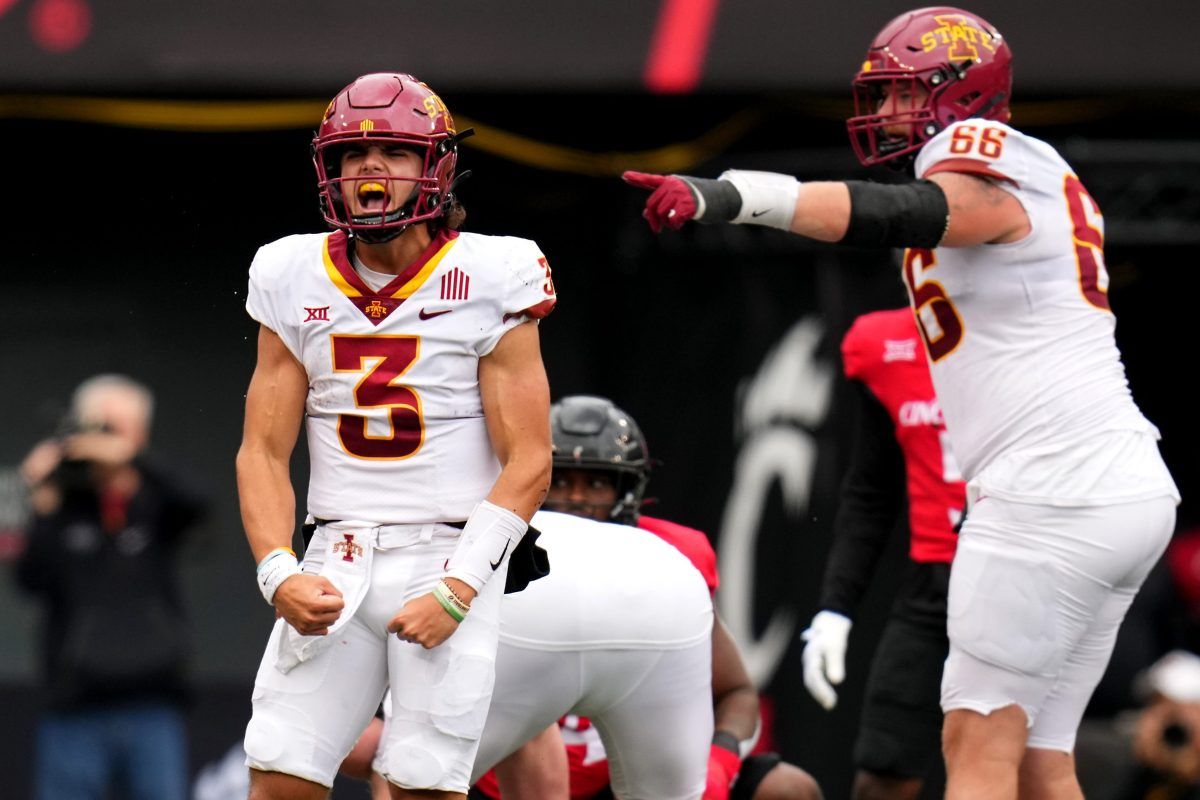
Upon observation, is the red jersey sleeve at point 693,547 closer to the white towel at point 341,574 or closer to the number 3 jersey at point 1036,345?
the number 3 jersey at point 1036,345

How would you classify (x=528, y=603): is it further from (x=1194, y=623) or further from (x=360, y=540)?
(x=1194, y=623)

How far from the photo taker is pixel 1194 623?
27.8ft

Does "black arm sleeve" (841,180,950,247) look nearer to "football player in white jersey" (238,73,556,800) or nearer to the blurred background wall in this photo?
"football player in white jersey" (238,73,556,800)

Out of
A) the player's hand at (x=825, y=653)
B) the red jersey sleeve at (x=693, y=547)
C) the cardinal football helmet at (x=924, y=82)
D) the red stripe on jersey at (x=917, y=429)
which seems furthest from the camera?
the red stripe on jersey at (x=917, y=429)

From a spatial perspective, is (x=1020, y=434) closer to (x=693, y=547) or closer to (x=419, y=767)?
(x=693, y=547)

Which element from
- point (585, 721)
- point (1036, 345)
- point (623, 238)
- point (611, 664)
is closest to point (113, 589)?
point (623, 238)

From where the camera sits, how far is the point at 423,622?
3.98 meters

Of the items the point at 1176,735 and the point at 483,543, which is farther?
the point at 1176,735

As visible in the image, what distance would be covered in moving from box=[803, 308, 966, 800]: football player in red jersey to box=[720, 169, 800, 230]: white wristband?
4.42 ft

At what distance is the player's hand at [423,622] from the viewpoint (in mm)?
3973

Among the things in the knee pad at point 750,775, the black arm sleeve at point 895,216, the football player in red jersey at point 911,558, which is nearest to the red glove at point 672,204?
the black arm sleeve at point 895,216

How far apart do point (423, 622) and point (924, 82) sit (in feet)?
5.66

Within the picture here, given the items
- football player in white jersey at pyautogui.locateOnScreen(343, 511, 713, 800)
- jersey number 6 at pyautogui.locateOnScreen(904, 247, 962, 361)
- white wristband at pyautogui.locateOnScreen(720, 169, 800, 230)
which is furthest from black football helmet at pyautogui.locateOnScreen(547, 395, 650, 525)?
white wristband at pyautogui.locateOnScreen(720, 169, 800, 230)

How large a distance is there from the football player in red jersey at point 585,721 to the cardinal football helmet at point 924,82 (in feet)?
3.38
